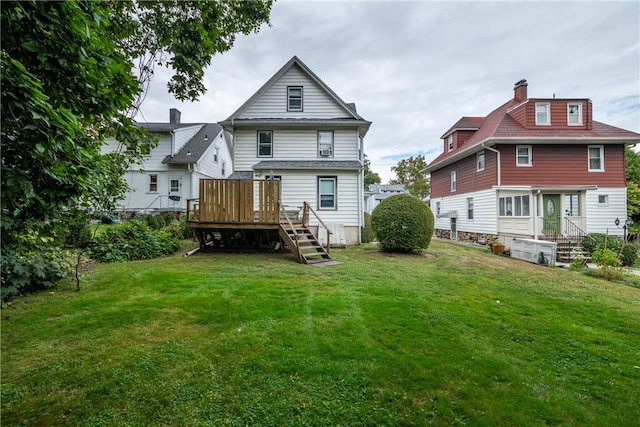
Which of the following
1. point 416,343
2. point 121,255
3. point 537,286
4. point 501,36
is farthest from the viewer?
point 501,36

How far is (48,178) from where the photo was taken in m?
2.38

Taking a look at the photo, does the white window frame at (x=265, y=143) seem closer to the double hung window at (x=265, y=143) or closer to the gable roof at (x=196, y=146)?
the double hung window at (x=265, y=143)

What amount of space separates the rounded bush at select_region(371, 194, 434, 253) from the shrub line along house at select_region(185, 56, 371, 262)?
2352 millimetres

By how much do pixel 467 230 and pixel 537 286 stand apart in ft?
37.4

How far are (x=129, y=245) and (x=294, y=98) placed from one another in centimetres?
929

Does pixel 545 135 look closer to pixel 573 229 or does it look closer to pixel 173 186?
pixel 573 229

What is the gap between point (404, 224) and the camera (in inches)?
393

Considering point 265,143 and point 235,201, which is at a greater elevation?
point 265,143

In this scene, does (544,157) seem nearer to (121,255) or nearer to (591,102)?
(591,102)

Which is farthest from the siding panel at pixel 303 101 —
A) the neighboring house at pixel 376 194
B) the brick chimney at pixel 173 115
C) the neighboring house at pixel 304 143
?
the neighboring house at pixel 376 194

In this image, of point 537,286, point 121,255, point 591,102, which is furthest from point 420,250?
point 591,102

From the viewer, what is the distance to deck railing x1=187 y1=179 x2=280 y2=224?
8938mm

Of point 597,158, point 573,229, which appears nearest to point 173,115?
point 573,229

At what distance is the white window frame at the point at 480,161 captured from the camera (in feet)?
51.2
